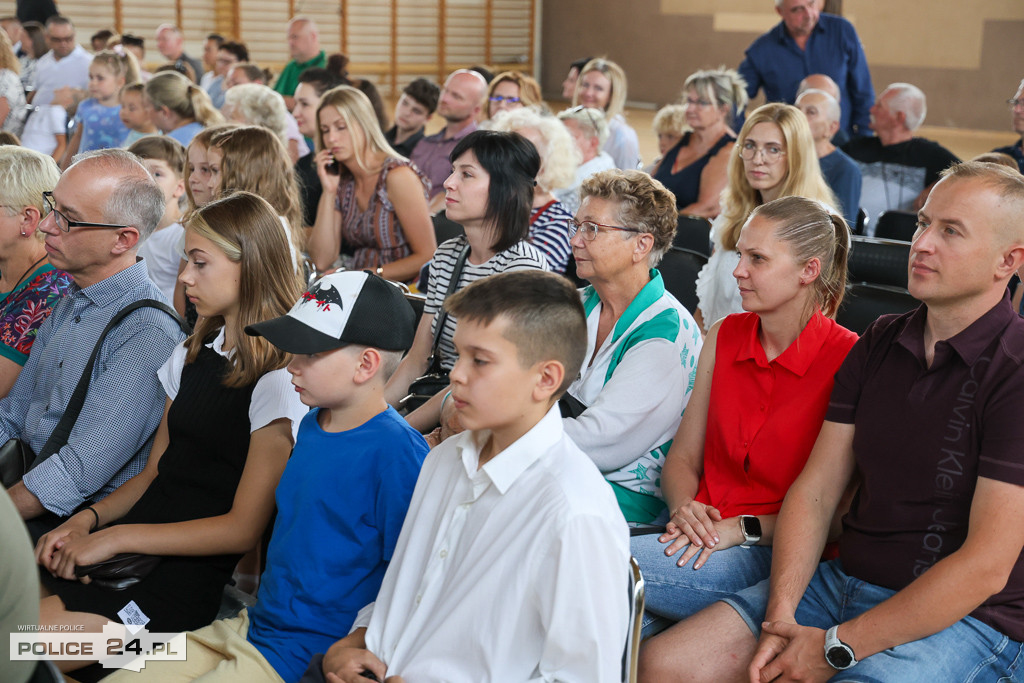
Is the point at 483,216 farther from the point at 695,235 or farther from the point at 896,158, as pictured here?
the point at 896,158

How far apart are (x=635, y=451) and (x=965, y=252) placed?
85 centimetres

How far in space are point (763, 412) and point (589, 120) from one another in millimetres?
3689

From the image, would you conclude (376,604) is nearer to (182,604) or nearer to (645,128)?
(182,604)

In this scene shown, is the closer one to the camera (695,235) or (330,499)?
(330,499)

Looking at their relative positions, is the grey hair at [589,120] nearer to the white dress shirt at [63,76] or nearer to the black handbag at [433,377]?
the black handbag at [433,377]

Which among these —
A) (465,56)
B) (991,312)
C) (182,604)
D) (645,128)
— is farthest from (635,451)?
(465,56)

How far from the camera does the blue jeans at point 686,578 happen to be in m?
1.89

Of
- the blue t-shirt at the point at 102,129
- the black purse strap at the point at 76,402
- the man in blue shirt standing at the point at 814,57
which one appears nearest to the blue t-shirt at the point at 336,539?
the black purse strap at the point at 76,402

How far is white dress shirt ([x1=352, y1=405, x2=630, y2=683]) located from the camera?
1.38 m

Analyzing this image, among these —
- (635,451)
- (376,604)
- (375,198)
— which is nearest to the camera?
(376,604)

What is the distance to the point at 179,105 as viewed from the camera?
541cm

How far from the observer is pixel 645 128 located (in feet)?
46.3

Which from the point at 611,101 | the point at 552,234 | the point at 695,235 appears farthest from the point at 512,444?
the point at 611,101

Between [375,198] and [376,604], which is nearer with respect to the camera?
[376,604]
